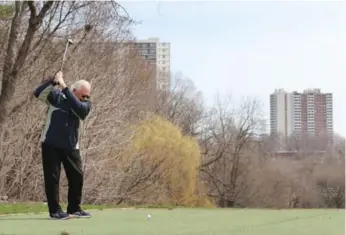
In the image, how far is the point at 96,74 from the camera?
23.6m

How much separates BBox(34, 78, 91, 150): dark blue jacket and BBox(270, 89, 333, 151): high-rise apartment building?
1170 inches

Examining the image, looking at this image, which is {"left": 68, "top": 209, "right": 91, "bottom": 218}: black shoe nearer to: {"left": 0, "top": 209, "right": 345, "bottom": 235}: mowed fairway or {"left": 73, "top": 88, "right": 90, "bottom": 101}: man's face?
{"left": 0, "top": 209, "right": 345, "bottom": 235}: mowed fairway

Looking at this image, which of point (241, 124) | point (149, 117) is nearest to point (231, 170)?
point (241, 124)

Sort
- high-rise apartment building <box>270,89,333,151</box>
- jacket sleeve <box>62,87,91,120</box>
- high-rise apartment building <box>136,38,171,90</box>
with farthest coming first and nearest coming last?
1. high-rise apartment building <box>136,38,171,90</box>
2. high-rise apartment building <box>270,89,333,151</box>
3. jacket sleeve <box>62,87,91,120</box>

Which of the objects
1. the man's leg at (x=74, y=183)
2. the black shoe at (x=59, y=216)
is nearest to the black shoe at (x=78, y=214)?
the man's leg at (x=74, y=183)

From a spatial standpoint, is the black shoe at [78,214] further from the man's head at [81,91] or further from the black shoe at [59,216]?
the man's head at [81,91]

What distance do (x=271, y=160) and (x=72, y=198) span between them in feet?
134

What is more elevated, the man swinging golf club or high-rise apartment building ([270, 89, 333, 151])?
high-rise apartment building ([270, 89, 333, 151])

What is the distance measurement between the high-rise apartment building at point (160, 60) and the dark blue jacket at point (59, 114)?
38.0 m

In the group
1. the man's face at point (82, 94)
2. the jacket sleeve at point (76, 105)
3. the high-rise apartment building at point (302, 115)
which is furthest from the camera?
the high-rise apartment building at point (302, 115)

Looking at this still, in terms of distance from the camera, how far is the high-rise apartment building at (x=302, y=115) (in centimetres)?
3735

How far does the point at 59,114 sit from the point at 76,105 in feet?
0.76

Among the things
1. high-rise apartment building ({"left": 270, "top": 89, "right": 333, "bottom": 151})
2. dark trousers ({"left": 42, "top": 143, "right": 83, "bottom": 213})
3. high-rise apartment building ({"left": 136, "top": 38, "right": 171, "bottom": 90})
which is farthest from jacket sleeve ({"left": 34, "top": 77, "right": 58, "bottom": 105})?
high-rise apartment building ({"left": 136, "top": 38, "right": 171, "bottom": 90})

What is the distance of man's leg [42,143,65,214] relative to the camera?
5.70 metres
